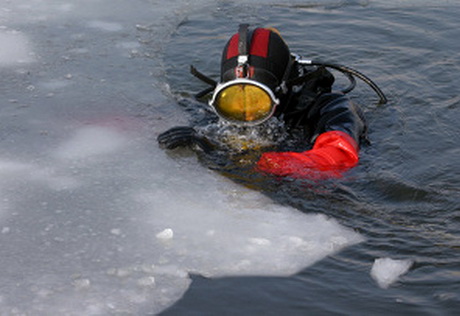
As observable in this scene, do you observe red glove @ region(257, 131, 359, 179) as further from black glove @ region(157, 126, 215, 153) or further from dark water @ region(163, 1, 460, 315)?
black glove @ region(157, 126, 215, 153)

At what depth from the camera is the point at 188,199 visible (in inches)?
130

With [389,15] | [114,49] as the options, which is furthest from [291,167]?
[389,15]

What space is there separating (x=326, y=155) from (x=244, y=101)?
53cm

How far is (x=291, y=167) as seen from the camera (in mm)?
3539

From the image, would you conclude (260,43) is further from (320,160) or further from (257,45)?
(320,160)

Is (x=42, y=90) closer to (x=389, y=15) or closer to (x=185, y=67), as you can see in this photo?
(x=185, y=67)

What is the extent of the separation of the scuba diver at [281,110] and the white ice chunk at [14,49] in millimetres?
1946

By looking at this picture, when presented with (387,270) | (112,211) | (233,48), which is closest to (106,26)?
(233,48)

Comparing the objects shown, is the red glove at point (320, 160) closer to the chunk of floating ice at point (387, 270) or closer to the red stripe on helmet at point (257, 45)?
the red stripe on helmet at point (257, 45)

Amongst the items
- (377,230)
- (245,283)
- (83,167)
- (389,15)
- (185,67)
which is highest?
(389,15)

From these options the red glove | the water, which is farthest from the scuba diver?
the water

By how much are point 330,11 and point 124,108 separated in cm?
308

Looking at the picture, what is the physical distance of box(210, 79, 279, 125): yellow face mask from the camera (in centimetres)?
349

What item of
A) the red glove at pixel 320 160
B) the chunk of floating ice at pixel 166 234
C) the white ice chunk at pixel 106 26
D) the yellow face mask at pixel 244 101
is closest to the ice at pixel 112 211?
the chunk of floating ice at pixel 166 234
